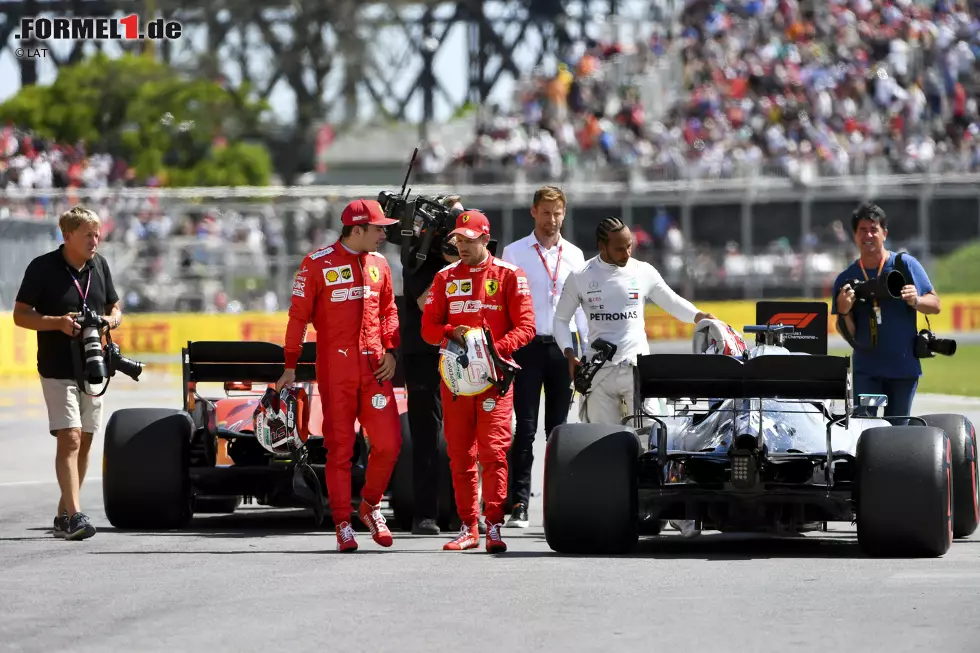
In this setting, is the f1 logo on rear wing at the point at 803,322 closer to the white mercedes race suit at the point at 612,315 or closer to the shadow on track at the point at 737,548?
the white mercedes race suit at the point at 612,315

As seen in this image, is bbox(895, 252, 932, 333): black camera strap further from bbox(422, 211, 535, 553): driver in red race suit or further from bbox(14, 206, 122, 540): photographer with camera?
bbox(14, 206, 122, 540): photographer with camera

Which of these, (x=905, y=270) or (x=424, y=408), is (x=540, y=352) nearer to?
(x=424, y=408)

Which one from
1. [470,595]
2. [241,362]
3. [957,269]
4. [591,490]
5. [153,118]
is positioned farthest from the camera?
[153,118]

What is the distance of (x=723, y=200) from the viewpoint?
34250 mm

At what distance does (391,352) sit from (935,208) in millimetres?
25140

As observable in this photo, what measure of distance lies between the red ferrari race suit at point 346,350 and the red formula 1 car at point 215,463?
0.63 meters

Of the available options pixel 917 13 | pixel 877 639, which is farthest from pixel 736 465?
pixel 917 13

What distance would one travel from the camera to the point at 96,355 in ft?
33.0

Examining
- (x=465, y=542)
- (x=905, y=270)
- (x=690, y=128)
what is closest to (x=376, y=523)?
(x=465, y=542)

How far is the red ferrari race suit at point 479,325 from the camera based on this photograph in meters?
9.27

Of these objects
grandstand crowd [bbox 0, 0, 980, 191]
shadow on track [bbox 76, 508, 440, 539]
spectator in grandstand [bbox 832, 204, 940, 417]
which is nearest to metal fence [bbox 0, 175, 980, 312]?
grandstand crowd [bbox 0, 0, 980, 191]

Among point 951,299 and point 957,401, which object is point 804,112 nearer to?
point 951,299

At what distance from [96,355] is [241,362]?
0.92 m

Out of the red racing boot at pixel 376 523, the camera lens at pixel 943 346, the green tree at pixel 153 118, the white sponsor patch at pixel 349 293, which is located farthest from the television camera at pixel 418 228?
the green tree at pixel 153 118
